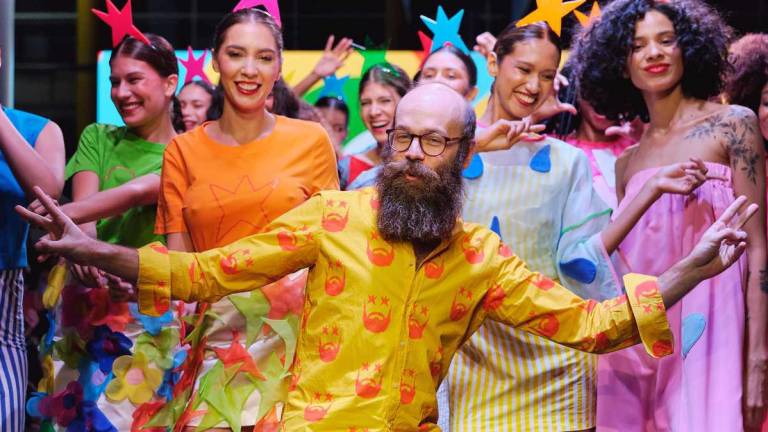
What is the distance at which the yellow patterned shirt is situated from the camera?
3062 mm

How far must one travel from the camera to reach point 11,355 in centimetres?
377

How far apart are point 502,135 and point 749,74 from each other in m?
1.42

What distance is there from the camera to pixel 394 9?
8438 mm

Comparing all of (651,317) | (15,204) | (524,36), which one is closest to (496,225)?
(524,36)

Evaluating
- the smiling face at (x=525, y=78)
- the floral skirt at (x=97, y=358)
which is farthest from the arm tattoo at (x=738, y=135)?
the floral skirt at (x=97, y=358)

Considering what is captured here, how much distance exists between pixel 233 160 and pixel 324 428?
1083 millimetres

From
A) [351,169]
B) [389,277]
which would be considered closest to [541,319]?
[389,277]

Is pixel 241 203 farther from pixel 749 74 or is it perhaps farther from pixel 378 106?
pixel 749 74

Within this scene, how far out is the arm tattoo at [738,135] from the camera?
384cm

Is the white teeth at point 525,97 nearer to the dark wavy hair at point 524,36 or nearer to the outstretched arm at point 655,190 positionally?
the dark wavy hair at point 524,36

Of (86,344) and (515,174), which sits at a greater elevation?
(515,174)

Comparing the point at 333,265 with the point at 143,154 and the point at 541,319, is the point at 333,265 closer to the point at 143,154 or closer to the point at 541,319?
the point at 541,319

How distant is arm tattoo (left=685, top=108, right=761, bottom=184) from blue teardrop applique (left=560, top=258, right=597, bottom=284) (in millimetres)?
584

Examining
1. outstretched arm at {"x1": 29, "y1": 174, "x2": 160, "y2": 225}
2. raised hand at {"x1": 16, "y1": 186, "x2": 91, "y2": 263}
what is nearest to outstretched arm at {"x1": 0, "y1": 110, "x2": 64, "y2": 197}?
outstretched arm at {"x1": 29, "y1": 174, "x2": 160, "y2": 225}
